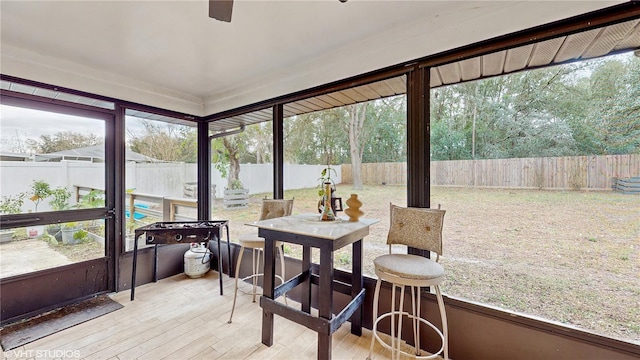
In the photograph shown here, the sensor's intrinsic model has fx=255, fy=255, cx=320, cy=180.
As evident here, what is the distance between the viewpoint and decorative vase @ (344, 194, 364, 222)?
2.15m

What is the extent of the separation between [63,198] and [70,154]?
1.55ft

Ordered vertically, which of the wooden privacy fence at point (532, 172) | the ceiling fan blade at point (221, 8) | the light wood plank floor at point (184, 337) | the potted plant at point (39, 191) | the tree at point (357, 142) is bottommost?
the light wood plank floor at point (184, 337)

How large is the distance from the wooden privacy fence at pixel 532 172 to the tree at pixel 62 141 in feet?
10.5

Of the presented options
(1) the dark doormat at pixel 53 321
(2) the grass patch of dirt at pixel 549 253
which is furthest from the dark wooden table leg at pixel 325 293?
(1) the dark doormat at pixel 53 321

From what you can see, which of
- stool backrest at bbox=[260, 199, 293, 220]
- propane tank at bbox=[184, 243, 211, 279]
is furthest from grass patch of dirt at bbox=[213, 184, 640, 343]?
propane tank at bbox=[184, 243, 211, 279]

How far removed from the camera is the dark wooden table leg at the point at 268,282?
1.96 meters

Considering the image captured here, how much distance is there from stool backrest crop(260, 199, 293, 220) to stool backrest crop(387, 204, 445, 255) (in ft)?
3.41

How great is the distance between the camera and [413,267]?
1.64m

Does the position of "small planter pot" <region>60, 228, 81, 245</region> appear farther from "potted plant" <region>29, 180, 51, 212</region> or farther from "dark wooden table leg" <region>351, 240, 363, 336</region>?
"dark wooden table leg" <region>351, 240, 363, 336</region>

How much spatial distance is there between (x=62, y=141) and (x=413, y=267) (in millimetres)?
3623

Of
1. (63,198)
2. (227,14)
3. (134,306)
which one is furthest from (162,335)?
(227,14)

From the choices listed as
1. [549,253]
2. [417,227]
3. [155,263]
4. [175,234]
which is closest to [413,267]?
[417,227]

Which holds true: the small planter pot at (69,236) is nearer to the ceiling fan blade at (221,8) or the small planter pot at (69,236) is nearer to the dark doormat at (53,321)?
the dark doormat at (53,321)

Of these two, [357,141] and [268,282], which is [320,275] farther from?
[357,141]
